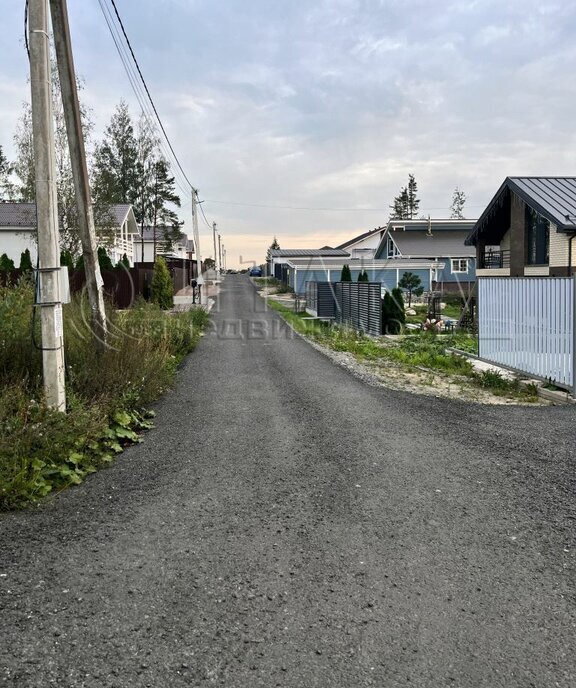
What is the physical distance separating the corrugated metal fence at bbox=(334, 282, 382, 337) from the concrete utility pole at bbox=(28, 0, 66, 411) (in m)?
13.8

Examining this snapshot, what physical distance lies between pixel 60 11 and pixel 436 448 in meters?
7.10

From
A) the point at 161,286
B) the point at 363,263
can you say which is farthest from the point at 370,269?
the point at 161,286

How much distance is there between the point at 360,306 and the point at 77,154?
46.8ft

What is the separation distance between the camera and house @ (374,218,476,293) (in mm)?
40062

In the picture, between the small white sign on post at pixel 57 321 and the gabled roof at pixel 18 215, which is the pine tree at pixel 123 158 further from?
the small white sign on post at pixel 57 321

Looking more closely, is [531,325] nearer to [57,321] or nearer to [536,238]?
[57,321]

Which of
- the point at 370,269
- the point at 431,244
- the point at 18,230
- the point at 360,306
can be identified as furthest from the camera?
the point at 431,244

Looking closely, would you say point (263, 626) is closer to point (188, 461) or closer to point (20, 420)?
point (188, 461)

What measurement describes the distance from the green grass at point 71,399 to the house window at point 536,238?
15.2m

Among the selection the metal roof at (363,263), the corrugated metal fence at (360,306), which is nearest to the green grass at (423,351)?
the corrugated metal fence at (360,306)

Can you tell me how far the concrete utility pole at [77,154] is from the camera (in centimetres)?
795

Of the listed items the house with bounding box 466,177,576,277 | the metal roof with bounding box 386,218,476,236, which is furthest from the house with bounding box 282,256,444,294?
the house with bounding box 466,177,576,277

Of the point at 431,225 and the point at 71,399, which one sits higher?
the point at 431,225

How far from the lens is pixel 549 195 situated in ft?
65.3
